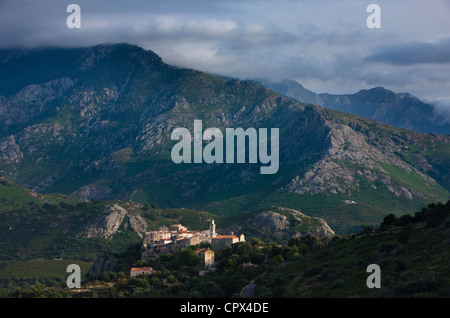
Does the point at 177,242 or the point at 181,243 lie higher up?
the point at 177,242

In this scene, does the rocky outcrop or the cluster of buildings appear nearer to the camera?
the cluster of buildings

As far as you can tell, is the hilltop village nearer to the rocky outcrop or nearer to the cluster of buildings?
the cluster of buildings

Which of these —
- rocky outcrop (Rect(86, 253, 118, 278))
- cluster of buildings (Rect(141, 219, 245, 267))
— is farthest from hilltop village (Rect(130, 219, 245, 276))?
rocky outcrop (Rect(86, 253, 118, 278))

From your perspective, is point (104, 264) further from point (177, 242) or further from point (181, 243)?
point (181, 243)

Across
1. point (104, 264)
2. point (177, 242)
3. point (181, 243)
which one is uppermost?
point (177, 242)

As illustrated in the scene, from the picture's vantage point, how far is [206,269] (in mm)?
140250

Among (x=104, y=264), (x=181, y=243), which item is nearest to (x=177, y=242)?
(x=181, y=243)

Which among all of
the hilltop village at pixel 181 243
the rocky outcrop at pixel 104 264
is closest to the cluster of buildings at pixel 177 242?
the hilltop village at pixel 181 243

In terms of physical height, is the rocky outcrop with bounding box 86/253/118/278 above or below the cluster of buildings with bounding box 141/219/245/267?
below

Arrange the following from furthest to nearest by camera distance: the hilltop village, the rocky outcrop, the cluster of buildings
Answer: the rocky outcrop, the cluster of buildings, the hilltop village

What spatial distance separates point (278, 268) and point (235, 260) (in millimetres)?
21482

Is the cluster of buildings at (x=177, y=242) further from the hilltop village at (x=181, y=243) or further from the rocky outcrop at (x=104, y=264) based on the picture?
the rocky outcrop at (x=104, y=264)

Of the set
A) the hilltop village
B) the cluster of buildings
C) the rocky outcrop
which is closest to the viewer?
the hilltop village
